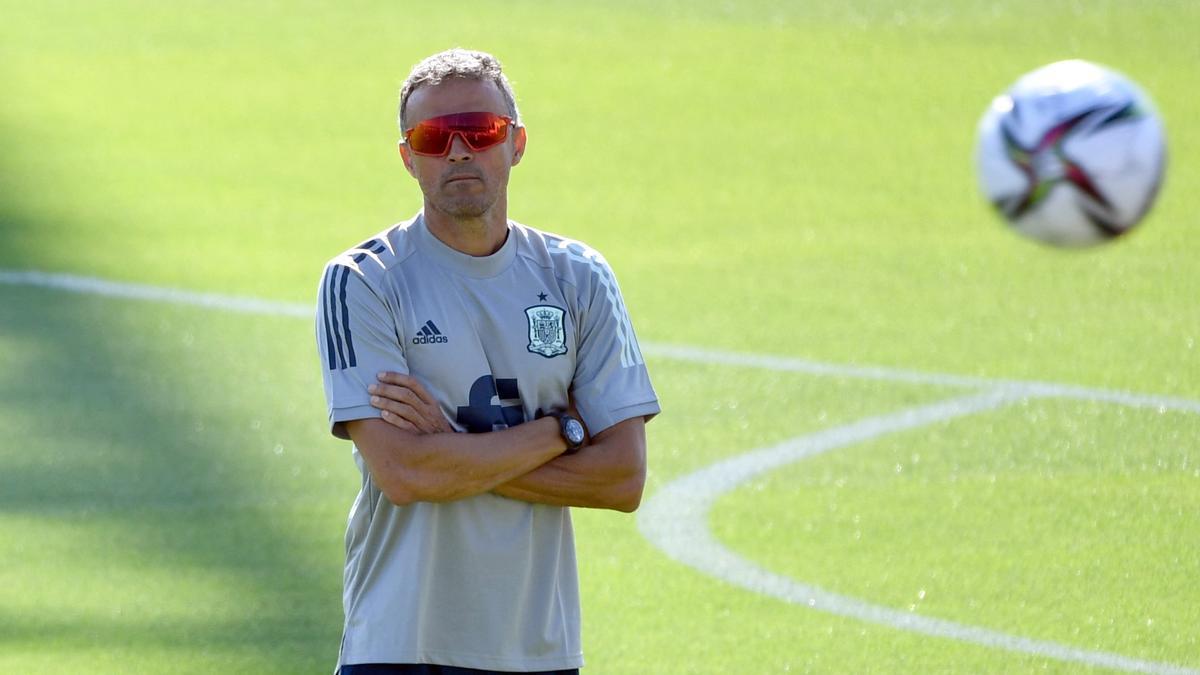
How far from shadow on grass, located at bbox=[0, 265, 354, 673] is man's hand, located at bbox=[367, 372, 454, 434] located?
2131 mm

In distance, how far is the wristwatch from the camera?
4.70 meters

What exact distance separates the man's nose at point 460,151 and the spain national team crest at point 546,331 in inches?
15.5

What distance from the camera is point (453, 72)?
4719 mm

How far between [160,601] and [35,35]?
12.4 metres

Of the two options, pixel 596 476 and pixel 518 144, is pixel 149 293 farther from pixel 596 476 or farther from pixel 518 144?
pixel 596 476

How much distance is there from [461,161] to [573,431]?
0.70m

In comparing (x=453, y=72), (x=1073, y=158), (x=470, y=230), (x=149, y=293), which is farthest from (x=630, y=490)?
(x=149, y=293)

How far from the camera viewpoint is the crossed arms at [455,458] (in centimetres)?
451

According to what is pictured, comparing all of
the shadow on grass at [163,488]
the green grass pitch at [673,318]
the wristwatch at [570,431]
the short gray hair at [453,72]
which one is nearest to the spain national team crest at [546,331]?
the wristwatch at [570,431]

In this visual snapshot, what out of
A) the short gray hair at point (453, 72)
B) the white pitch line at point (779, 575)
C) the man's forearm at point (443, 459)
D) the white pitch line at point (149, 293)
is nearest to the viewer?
the man's forearm at point (443, 459)

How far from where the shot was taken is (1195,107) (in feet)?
52.5

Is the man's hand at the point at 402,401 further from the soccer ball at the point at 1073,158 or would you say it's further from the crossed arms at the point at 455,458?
the soccer ball at the point at 1073,158

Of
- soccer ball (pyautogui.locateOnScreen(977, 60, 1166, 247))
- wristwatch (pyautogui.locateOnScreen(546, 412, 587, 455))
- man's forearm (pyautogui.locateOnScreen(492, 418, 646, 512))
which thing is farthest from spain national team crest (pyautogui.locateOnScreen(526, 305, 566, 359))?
soccer ball (pyautogui.locateOnScreen(977, 60, 1166, 247))

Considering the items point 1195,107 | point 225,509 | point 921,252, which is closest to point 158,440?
point 225,509
